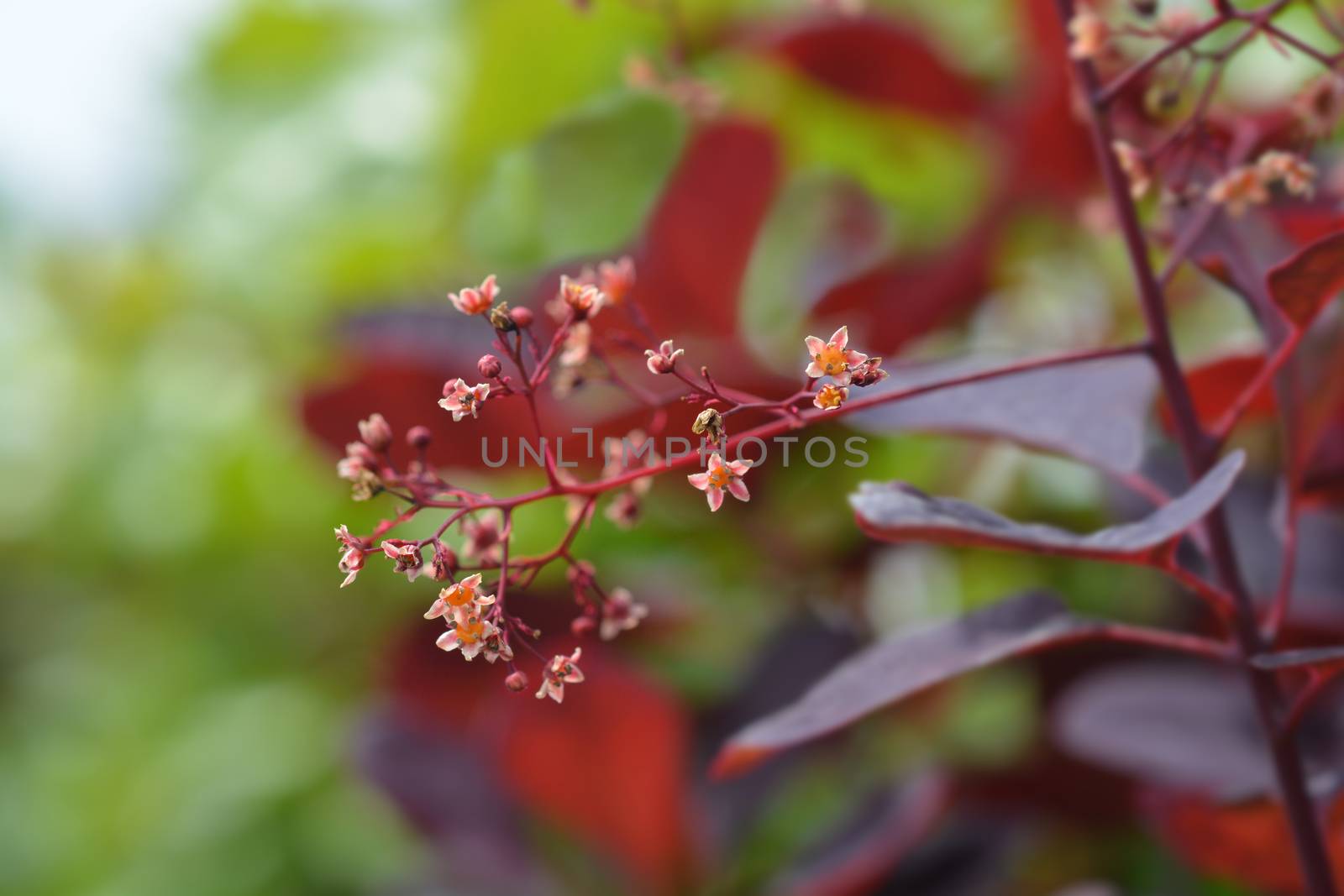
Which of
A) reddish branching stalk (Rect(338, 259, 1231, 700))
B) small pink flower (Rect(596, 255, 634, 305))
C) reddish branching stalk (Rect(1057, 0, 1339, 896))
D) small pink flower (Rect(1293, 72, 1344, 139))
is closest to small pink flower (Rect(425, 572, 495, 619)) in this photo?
reddish branching stalk (Rect(338, 259, 1231, 700))

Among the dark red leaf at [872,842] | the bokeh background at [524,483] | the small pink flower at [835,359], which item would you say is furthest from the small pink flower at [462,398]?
the dark red leaf at [872,842]

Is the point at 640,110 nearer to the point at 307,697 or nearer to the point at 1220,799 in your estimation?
the point at 1220,799

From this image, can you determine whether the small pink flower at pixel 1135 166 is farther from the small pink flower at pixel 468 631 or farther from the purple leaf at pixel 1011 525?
the small pink flower at pixel 468 631

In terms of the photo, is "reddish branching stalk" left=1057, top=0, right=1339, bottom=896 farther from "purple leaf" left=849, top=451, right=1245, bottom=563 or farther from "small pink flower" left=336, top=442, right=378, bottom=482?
"small pink flower" left=336, top=442, right=378, bottom=482

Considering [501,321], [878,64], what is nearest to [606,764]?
[501,321]

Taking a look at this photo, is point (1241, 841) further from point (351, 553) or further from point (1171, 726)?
point (351, 553)

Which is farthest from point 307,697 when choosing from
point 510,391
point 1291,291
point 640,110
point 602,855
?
point 1291,291
